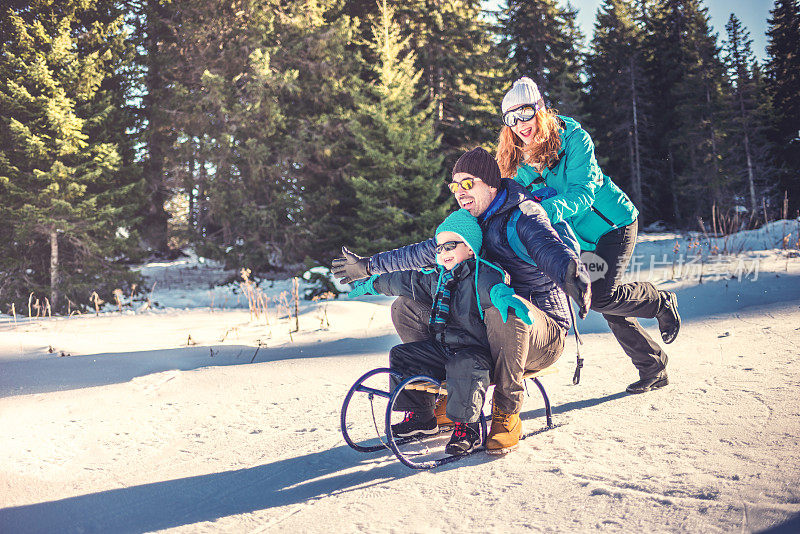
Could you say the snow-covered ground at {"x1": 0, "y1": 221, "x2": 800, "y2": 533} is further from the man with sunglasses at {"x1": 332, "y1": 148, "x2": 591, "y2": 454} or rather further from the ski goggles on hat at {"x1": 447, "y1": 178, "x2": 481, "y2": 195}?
the ski goggles on hat at {"x1": 447, "y1": 178, "x2": 481, "y2": 195}

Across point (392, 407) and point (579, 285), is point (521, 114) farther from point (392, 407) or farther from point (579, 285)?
point (392, 407)

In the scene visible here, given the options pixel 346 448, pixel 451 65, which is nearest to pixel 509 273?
pixel 346 448

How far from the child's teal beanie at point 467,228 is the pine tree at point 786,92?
30073 mm

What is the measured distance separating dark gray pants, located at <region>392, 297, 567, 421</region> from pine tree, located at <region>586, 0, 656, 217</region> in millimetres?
28277

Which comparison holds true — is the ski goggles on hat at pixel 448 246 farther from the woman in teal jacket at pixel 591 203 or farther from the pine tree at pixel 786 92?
the pine tree at pixel 786 92

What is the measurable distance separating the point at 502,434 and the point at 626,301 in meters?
1.33

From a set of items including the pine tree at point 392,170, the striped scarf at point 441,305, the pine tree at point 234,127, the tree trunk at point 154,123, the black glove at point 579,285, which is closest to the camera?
the black glove at point 579,285

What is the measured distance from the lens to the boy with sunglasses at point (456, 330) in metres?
2.60

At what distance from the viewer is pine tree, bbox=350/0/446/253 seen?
45.4ft

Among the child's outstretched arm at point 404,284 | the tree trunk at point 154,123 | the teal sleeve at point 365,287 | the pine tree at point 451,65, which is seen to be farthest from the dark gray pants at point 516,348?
the pine tree at point 451,65

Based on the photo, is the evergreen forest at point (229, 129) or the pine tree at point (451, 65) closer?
the evergreen forest at point (229, 129)

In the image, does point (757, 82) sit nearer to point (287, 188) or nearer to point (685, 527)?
point (287, 188)

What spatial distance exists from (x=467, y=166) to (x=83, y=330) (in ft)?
19.2

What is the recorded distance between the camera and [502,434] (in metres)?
2.78
